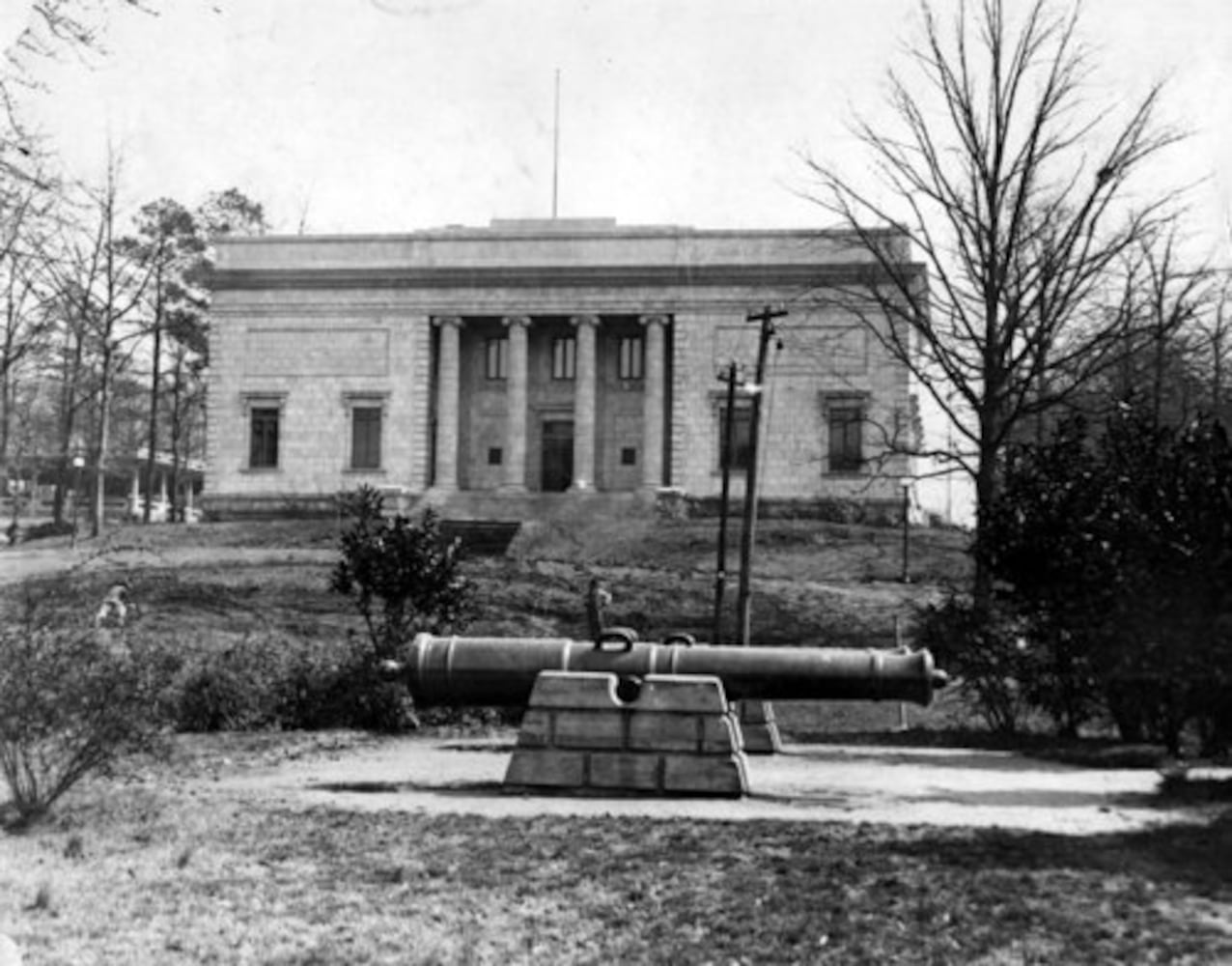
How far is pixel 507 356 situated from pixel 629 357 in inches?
178

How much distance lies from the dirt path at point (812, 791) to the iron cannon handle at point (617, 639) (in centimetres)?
138

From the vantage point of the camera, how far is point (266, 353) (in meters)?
51.2

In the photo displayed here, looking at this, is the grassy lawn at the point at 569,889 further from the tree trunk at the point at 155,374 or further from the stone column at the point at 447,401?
the stone column at the point at 447,401

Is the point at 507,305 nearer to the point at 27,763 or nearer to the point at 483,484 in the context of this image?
the point at 483,484

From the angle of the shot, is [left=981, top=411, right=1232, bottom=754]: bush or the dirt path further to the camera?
[left=981, top=411, right=1232, bottom=754]: bush

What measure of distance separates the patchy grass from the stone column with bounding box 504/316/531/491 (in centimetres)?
4224

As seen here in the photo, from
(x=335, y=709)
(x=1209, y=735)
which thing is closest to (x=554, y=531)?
(x=335, y=709)

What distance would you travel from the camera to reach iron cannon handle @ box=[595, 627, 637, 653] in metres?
11.3

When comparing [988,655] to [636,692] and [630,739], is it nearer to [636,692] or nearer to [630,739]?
[636,692]

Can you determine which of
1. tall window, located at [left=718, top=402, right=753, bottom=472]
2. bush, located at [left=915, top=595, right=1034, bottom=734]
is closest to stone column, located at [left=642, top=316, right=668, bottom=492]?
tall window, located at [left=718, top=402, right=753, bottom=472]

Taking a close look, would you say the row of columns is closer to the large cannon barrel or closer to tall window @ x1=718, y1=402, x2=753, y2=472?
tall window @ x1=718, y1=402, x2=753, y2=472

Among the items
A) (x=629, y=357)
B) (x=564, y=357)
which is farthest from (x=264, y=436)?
(x=629, y=357)

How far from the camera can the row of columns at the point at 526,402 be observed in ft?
164

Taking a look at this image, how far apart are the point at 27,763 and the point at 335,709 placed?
8.56 metres
